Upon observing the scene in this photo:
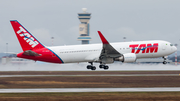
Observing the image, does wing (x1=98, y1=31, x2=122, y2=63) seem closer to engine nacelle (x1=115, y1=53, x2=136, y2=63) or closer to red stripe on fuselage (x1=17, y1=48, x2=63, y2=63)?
engine nacelle (x1=115, y1=53, x2=136, y2=63)

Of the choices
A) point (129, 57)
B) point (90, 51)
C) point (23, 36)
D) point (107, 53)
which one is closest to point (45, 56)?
point (23, 36)

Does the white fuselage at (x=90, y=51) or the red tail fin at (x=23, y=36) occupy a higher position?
the red tail fin at (x=23, y=36)

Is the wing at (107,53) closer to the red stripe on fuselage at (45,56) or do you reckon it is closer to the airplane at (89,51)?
the airplane at (89,51)

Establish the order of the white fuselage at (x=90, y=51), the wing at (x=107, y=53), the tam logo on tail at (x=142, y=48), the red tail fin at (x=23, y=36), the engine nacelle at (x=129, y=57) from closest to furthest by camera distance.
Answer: the red tail fin at (x=23, y=36), the wing at (x=107, y=53), the engine nacelle at (x=129, y=57), the white fuselage at (x=90, y=51), the tam logo on tail at (x=142, y=48)

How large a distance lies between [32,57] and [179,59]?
415ft

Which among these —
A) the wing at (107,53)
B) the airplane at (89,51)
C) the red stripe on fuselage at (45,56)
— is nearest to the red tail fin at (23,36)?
the airplane at (89,51)

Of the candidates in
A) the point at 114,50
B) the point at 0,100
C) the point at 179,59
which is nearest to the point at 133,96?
the point at 0,100

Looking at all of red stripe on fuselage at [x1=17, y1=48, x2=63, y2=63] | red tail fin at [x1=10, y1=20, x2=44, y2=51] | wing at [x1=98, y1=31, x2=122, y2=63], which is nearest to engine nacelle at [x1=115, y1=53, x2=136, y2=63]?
wing at [x1=98, y1=31, x2=122, y2=63]

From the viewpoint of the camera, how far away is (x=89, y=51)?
2450 inches

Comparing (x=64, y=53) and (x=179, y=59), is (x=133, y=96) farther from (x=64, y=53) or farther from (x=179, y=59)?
(x=179, y=59)

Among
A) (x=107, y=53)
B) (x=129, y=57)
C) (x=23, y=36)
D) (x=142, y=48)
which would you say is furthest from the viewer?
(x=142, y=48)

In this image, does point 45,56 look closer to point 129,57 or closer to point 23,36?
point 23,36

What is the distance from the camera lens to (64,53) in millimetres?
60875

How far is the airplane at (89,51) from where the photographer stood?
5891cm
